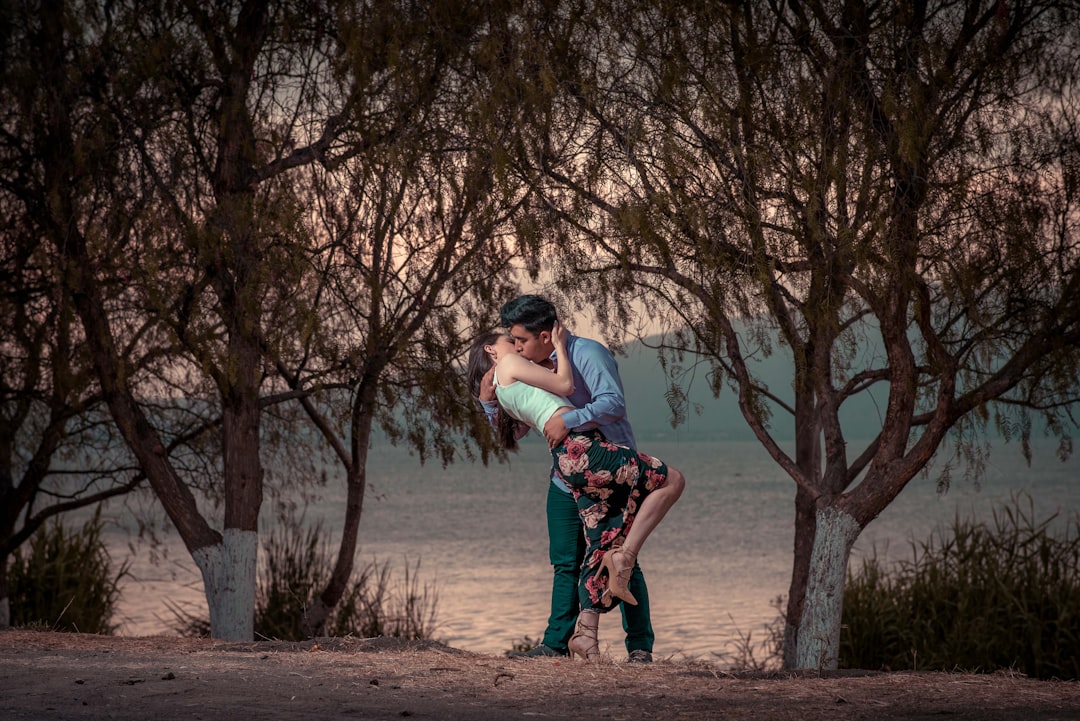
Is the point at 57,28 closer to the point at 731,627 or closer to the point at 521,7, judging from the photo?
the point at 521,7

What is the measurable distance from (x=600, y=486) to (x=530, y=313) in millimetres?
768

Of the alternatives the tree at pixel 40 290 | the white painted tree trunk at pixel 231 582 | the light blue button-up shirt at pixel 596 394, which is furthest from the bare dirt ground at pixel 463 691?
the tree at pixel 40 290

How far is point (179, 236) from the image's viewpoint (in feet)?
26.6

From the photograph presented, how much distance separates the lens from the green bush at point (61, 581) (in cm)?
1029

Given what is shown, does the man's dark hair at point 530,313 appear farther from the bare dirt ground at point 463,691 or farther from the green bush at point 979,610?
the green bush at point 979,610

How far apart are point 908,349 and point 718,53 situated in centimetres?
185

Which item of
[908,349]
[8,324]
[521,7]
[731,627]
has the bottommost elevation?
[731,627]

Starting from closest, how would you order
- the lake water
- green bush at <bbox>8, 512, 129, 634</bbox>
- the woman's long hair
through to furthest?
the woman's long hair → green bush at <bbox>8, 512, 129, 634</bbox> → the lake water

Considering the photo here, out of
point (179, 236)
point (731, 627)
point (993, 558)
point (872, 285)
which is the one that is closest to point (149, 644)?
point (179, 236)

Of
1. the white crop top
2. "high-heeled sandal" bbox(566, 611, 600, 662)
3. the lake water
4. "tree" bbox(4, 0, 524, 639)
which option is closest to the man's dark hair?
the white crop top

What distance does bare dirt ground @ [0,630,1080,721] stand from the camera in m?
3.95

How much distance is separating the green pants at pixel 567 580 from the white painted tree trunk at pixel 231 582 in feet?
11.6

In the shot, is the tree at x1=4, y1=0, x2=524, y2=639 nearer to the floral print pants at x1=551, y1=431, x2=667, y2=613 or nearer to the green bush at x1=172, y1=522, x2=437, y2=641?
the green bush at x1=172, y1=522, x2=437, y2=641

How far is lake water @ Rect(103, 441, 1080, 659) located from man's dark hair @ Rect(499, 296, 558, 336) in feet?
6.36
